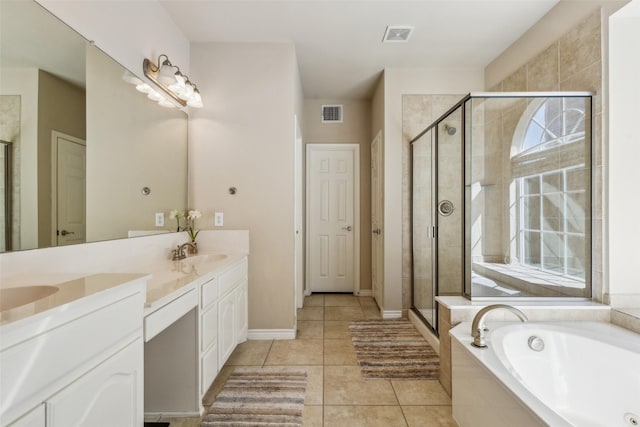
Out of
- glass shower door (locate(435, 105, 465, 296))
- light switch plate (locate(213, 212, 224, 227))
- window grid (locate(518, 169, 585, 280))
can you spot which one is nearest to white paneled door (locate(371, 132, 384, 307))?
glass shower door (locate(435, 105, 465, 296))

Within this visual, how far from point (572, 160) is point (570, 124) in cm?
24

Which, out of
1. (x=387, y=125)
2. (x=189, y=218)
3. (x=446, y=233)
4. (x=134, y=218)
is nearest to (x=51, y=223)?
(x=134, y=218)

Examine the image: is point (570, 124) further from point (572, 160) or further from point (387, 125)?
point (387, 125)

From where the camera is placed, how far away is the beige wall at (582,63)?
5.69 ft

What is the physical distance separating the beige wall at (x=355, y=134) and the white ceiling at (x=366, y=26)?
0.87m

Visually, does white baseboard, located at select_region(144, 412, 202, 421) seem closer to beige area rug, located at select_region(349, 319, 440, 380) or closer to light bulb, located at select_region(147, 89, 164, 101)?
beige area rug, located at select_region(349, 319, 440, 380)

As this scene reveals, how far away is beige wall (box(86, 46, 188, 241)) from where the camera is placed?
1.45 m

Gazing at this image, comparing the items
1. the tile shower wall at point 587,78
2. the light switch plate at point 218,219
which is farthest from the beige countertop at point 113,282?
the tile shower wall at point 587,78

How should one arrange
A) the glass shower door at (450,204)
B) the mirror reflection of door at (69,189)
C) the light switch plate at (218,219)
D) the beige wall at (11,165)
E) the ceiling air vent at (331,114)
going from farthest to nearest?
1. the ceiling air vent at (331,114)
2. the light switch plate at (218,219)
3. the glass shower door at (450,204)
4. the mirror reflection of door at (69,189)
5. the beige wall at (11,165)

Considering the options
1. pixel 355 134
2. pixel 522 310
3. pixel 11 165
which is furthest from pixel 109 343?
pixel 355 134

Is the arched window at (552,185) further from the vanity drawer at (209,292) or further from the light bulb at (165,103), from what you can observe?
the light bulb at (165,103)

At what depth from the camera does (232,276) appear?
2.05m

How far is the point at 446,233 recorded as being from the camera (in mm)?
2352

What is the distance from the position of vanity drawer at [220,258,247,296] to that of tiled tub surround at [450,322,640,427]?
1.45 m
